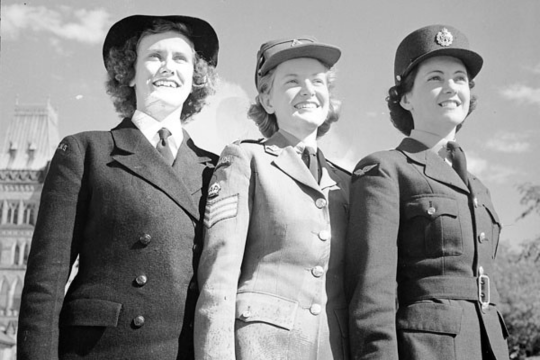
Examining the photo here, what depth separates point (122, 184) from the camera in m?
3.11

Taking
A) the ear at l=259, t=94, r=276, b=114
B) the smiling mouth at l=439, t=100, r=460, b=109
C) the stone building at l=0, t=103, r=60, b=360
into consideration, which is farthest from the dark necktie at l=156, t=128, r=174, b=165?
the stone building at l=0, t=103, r=60, b=360

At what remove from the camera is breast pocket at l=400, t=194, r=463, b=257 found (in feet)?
10.1

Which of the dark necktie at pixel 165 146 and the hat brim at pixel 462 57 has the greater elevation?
the hat brim at pixel 462 57

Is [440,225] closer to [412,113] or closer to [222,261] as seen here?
[412,113]

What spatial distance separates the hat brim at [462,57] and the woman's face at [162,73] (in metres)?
1.17

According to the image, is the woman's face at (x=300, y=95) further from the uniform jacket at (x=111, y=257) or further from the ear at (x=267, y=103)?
the uniform jacket at (x=111, y=257)

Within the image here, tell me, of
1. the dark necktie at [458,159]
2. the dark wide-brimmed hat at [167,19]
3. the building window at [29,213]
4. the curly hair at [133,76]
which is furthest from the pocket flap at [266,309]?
the building window at [29,213]

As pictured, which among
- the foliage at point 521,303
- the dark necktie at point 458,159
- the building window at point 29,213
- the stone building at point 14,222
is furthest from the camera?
the building window at point 29,213

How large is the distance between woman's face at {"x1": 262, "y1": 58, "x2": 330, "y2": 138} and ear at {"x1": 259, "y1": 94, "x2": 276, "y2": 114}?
9cm

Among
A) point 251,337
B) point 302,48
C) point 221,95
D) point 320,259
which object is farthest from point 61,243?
point 221,95

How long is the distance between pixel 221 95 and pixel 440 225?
78.8 inches

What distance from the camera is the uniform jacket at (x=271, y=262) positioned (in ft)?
9.40

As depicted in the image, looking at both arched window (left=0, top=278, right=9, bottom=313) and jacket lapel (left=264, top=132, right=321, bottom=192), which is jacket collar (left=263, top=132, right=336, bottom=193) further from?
arched window (left=0, top=278, right=9, bottom=313)

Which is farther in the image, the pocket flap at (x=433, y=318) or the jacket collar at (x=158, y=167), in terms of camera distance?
the jacket collar at (x=158, y=167)
